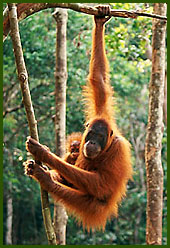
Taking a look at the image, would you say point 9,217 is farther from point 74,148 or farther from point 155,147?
point 74,148

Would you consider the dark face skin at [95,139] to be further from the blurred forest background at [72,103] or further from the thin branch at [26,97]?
the blurred forest background at [72,103]

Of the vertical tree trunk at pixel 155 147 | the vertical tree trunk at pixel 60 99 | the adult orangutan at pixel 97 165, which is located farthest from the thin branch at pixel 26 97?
the vertical tree trunk at pixel 60 99

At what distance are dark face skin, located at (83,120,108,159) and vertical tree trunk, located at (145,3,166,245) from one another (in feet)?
5.34

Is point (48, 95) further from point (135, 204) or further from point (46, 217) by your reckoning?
point (46, 217)

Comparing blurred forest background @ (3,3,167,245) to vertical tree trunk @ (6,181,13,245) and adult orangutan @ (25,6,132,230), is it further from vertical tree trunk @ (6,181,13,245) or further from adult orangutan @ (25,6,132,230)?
adult orangutan @ (25,6,132,230)

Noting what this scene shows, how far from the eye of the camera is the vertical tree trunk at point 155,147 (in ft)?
17.1

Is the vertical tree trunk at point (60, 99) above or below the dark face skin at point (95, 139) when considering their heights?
above

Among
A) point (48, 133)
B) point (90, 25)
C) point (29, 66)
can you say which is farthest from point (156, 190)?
point (48, 133)

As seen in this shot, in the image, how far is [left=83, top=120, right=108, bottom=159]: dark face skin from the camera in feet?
12.0

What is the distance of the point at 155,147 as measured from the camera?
5.27 metres

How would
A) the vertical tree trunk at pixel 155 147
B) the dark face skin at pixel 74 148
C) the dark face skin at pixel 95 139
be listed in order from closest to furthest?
the dark face skin at pixel 95 139 < the dark face skin at pixel 74 148 < the vertical tree trunk at pixel 155 147

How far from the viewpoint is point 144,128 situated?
1345 cm

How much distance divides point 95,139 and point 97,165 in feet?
1.09

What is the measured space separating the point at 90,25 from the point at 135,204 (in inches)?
254
